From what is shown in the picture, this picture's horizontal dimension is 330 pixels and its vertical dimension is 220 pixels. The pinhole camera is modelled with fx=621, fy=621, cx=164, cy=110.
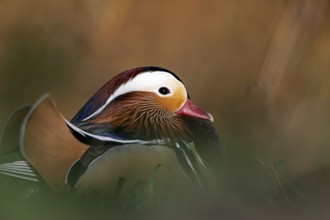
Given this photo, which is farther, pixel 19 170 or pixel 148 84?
pixel 148 84

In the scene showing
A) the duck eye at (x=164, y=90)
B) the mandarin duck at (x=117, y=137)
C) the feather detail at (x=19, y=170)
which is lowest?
the feather detail at (x=19, y=170)

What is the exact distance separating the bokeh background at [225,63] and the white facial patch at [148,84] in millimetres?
32

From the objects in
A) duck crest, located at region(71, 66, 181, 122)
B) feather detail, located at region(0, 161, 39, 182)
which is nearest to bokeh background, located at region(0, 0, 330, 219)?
duck crest, located at region(71, 66, 181, 122)

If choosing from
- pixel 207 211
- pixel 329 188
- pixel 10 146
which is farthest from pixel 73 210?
pixel 329 188

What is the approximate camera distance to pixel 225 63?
1.60m

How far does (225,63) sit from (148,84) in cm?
21

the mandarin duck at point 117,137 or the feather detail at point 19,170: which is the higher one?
the mandarin duck at point 117,137

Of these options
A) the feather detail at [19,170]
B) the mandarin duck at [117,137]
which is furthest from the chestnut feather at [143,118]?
the feather detail at [19,170]

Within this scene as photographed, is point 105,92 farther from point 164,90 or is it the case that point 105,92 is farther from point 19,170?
point 19,170

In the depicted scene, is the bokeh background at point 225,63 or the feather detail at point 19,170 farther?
the bokeh background at point 225,63

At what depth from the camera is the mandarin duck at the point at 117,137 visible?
1404 mm

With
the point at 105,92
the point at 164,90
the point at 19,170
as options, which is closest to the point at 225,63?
the point at 164,90

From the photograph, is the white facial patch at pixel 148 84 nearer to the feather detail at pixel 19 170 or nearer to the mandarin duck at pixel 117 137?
the mandarin duck at pixel 117 137

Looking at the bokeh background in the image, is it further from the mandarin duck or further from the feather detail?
the feather detail
